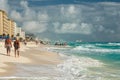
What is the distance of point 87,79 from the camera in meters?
18.5

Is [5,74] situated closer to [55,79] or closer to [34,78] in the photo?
[34,78]

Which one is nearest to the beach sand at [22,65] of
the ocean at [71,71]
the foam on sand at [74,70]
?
the ocean at [71,71]

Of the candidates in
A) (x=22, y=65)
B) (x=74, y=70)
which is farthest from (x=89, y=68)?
(x=22, y=65)

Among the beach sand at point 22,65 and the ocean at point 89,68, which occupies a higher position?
the beach sand at point 22,65

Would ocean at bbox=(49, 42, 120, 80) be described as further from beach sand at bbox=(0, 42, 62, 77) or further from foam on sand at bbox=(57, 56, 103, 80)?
beach sand at bbox=(0, 42, 62, 77)

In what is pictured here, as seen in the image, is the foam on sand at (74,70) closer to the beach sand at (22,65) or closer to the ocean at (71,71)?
the ocean at (71,71)

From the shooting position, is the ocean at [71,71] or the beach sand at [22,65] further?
the beach sand at [22,65]

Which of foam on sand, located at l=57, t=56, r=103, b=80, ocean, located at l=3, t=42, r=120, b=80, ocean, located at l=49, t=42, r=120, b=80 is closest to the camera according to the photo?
ocean, located at l=3, t=42, r=120, b=80

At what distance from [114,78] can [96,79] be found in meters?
1.69

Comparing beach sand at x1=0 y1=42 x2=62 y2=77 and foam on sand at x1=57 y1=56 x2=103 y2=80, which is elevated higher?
beach sand at x1=0 y1=42 x2=62 y2=77

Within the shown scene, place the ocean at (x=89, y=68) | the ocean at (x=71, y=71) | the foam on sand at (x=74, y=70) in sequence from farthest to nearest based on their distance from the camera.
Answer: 1. the ocean at (x=89, y=68)
2. the foam on sand at (x=74, y=70)
3. the ocean at (x=71, y=71)

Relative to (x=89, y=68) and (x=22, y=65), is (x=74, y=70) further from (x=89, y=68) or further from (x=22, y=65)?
(x=22, y=65)

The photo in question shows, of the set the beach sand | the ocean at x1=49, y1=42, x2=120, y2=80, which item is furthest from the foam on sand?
the beach sand

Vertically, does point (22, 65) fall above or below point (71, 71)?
above
